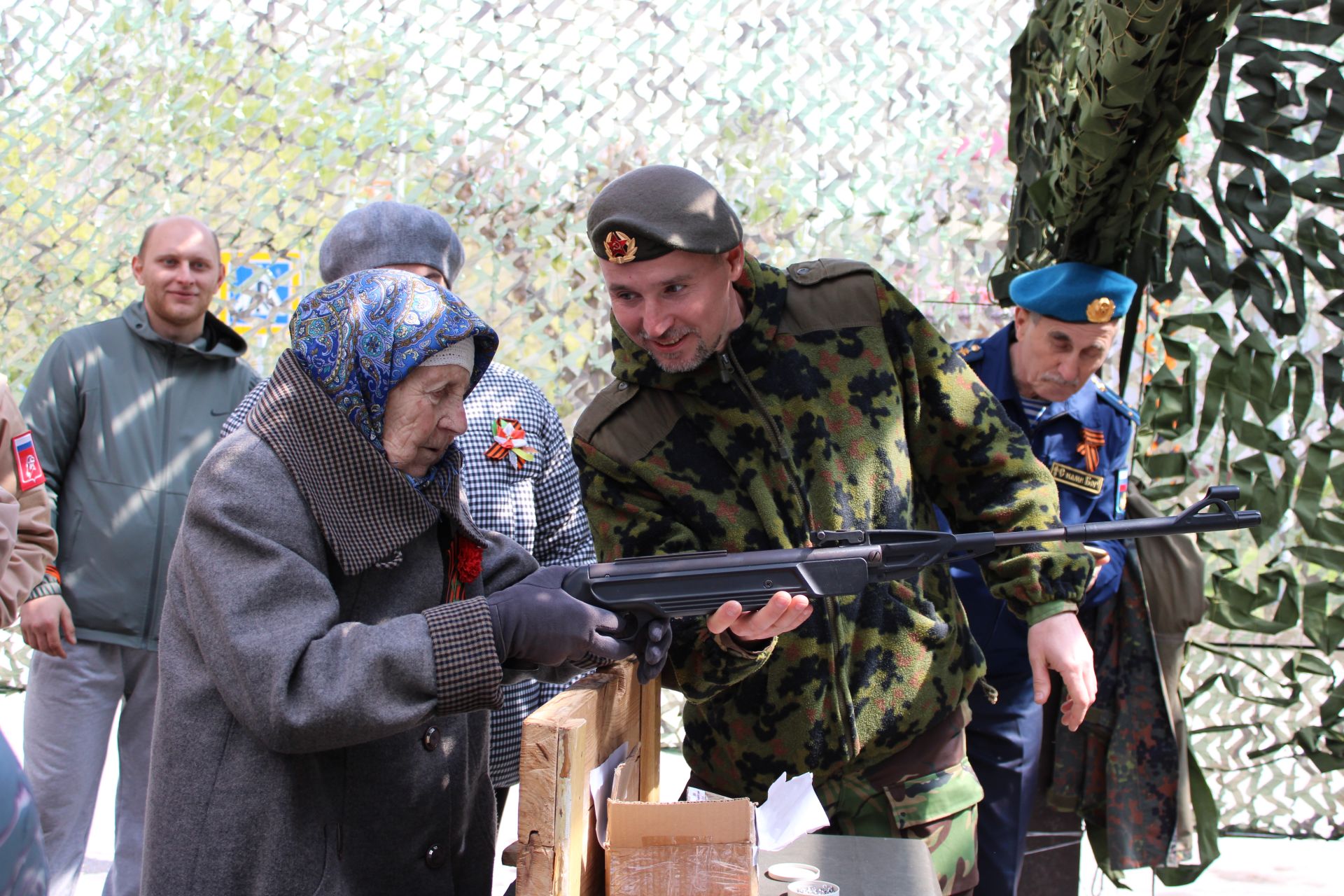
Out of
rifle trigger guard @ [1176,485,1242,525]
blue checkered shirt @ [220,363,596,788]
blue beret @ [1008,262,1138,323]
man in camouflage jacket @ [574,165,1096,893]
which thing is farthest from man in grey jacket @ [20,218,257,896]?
rifle trigger guard @ [1176,485,1242,525]

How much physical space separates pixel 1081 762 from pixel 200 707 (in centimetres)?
279

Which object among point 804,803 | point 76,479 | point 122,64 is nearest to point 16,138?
point 122,64

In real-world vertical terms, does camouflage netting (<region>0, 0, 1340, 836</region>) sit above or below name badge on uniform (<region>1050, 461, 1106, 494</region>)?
above

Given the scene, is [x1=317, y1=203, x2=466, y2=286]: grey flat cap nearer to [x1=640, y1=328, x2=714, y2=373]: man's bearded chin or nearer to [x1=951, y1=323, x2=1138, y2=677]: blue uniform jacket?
[x1=640, y1=328, x2=714, y2=373]: man's bearded chin

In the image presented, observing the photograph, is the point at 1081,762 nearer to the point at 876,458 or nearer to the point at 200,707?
the point at 876,458

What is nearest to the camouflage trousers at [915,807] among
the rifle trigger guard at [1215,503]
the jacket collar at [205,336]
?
the rifle trigger guard at [1215,503]

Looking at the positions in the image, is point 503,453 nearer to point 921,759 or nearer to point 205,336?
point 921,759

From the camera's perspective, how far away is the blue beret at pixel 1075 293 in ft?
10.9

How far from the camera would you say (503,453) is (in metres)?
2.82

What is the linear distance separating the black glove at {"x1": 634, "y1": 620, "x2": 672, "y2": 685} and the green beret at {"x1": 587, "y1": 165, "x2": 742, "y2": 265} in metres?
0.67

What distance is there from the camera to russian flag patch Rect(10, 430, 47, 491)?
9.87ft

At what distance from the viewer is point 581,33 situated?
194 inches

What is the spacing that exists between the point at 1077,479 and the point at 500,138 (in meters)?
2.95

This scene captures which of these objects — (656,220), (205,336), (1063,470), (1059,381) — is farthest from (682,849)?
(205,336)
